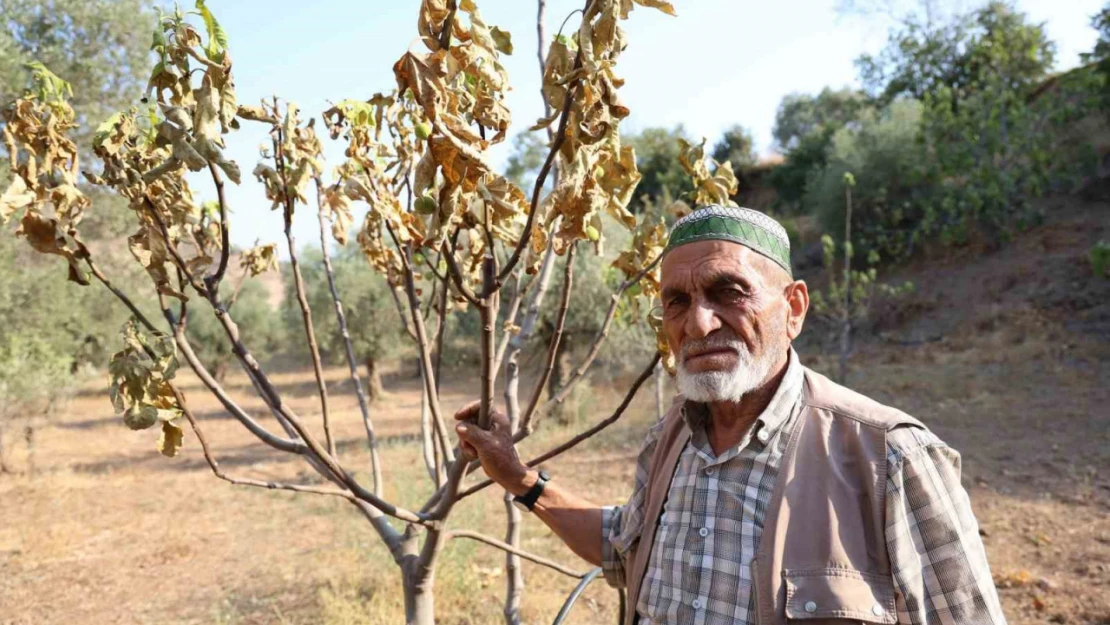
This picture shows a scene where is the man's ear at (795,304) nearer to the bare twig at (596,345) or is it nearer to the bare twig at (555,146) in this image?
the bare twig at (596,345)

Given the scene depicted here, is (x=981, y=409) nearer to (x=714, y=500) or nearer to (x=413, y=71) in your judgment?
(x=714, y=500)

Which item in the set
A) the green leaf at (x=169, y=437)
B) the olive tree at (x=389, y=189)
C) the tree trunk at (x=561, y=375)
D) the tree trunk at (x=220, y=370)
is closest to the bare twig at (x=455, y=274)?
the olive tree at (x=389, y=189)

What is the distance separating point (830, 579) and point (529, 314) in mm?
1050

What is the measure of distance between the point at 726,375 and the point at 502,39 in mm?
861

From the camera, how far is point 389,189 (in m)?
2.04

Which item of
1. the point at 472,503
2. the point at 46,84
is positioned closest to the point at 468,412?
the point at 46,84

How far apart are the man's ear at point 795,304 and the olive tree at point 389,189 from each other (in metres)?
0.39

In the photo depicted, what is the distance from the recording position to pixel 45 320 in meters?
11.0

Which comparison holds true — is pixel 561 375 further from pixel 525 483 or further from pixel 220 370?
pixel 220 370

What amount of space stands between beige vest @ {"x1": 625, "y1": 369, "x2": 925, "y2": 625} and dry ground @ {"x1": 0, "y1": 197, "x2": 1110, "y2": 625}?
363 cm

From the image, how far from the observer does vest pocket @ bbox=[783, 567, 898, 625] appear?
4.34 ft

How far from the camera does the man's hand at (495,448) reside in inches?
64.6

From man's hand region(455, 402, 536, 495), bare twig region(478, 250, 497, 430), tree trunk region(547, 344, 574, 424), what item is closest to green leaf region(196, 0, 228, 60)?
bare twig region(478, 250, 497, 430)

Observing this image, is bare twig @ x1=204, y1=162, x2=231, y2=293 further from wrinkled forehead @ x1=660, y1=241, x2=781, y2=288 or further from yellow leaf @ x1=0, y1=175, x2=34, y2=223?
wrinkled forehead @ x1=660, y1=241, x2=781, y2=288
